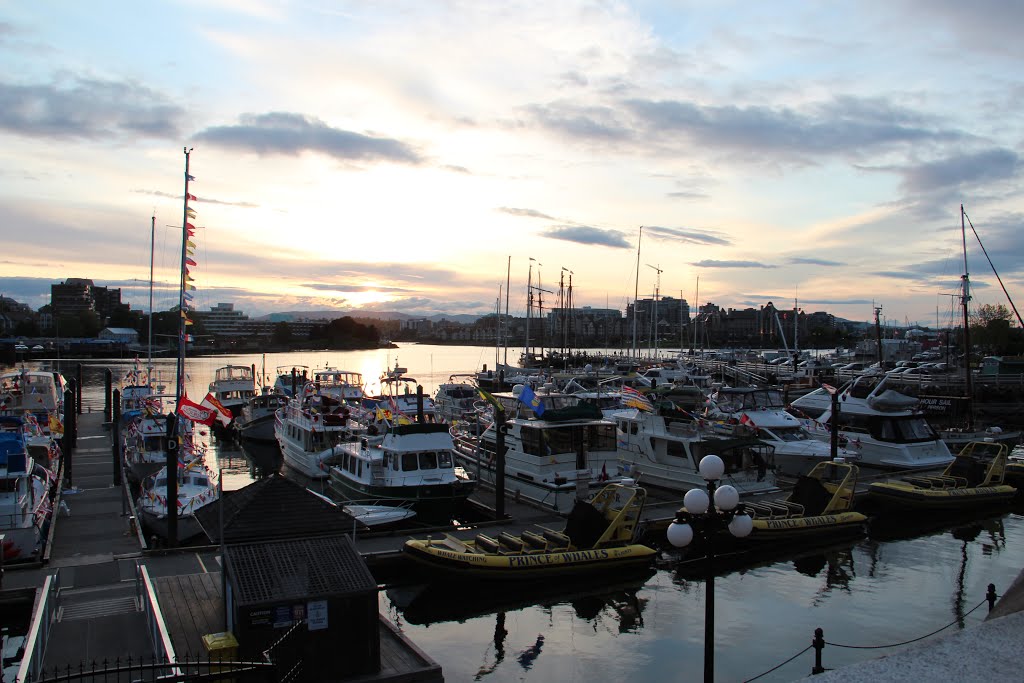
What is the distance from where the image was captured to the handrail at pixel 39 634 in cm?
969

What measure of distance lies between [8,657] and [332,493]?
13458 millimetres

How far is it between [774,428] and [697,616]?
16.3 m

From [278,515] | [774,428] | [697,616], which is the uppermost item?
[278,515]

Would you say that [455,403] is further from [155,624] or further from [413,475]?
[155,624]

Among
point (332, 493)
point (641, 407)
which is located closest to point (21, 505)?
point (332, 493)

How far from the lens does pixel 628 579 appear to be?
18.6 metres

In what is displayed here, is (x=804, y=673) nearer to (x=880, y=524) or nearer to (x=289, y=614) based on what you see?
(x=289, y=614)

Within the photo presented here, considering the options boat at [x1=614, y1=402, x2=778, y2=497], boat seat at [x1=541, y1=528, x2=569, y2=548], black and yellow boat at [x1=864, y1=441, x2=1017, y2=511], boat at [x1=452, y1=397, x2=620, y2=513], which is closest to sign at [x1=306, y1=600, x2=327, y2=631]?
boat seat at [x1=541, y1=528, x2=569, y2=548]

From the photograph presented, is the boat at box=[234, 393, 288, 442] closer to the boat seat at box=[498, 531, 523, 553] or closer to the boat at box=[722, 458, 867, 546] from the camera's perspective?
the boat seat at box=[498, 531, 523, 553]

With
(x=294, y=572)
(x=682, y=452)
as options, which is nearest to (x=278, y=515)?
(x=294, y=572)

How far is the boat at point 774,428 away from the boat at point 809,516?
14.4ft

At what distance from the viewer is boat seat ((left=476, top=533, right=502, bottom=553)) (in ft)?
58.9

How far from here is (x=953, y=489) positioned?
2519 centimetres

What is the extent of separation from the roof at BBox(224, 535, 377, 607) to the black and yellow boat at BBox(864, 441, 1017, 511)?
19.7 metres
